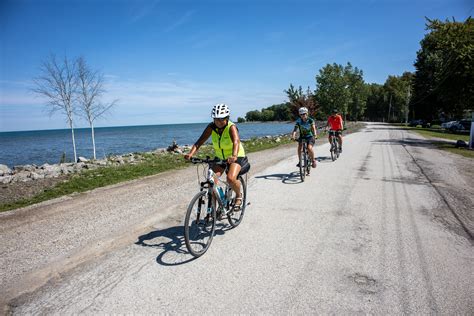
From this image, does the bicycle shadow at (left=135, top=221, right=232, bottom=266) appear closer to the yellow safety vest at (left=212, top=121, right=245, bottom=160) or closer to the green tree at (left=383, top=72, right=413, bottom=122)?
the yellow safety vest at (left=212, top=121, right=245, bottom=160)

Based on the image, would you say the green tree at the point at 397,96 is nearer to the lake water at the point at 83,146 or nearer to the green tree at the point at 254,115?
the lake water at the point at 83,146

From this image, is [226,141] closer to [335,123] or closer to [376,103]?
[335,123]

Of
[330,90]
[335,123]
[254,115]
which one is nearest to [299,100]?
[330,90]

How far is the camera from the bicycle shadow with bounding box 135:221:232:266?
400 cm

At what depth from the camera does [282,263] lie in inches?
151

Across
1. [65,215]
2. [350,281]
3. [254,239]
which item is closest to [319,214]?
[254,239]

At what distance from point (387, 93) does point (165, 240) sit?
333 feet

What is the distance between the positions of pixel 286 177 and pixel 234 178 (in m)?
4.98

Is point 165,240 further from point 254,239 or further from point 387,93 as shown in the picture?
point 387,93

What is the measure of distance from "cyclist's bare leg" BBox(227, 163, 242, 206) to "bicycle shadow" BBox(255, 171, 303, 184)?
12.8ft

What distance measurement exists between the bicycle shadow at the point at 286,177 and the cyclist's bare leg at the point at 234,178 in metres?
3.91

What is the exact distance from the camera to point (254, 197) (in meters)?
7.19

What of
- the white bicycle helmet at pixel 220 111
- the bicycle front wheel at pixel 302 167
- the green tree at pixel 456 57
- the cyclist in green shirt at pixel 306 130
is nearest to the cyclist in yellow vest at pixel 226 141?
the white bicycle helmet at pixel 220 111

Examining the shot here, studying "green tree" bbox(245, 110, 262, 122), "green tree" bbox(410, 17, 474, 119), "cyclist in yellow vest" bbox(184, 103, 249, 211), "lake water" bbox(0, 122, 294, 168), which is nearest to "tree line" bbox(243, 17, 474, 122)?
"green tree" bbox(410, 17, 474, 119)
